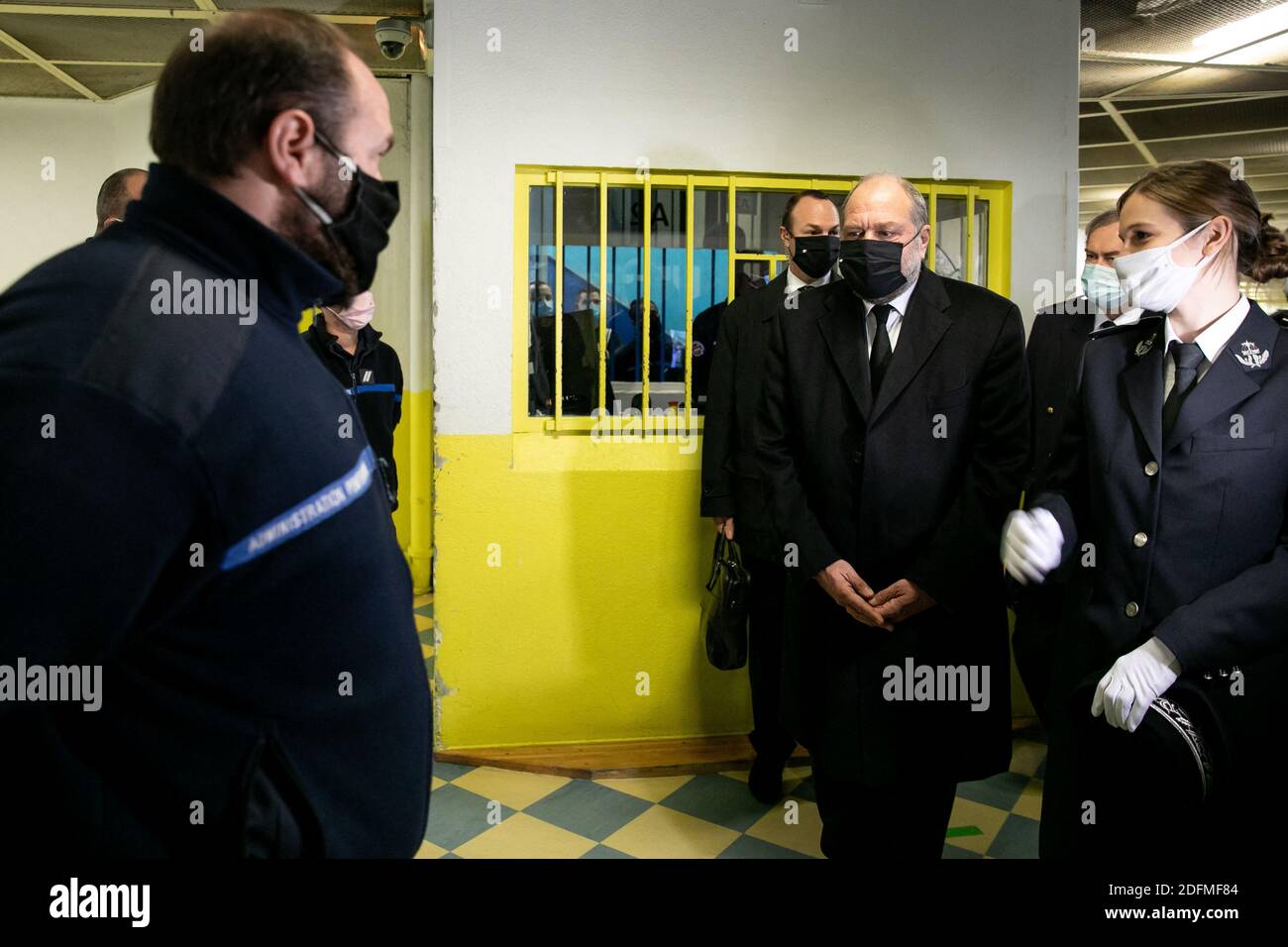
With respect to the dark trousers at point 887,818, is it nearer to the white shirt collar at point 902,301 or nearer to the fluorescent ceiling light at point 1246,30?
the white shirt collar at point 902,301

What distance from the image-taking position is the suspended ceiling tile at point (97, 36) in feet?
13.2

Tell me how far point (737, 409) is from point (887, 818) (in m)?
1.28

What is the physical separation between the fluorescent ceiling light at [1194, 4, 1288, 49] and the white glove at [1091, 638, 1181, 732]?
325 centimetres

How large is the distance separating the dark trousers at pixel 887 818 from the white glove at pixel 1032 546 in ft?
2.05

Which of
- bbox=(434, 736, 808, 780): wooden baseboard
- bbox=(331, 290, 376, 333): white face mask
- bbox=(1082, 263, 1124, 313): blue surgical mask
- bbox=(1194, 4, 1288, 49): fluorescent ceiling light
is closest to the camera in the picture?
bbox=(331, 290, 376, 333): white face mask

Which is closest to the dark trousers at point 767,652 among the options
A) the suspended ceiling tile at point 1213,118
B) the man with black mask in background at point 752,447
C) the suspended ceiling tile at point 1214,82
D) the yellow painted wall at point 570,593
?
the man with black mask in background at point 752,447

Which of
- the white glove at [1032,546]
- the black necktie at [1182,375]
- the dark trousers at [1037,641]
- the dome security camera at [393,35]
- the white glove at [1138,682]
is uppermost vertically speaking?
the dome security camera at [393,35]

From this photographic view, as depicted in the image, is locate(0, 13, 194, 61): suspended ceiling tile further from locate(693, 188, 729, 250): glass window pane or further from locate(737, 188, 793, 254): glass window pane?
locate(737, 188, 793, 254): glass window pane

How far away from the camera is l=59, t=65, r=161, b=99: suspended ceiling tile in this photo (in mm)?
4816

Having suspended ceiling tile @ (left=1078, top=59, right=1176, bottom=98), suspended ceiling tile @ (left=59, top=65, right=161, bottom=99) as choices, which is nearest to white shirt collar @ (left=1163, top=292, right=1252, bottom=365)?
suspended ceiling tile @ (left=1078, top=59, right=1176, bottom=98)

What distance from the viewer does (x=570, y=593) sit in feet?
10.2

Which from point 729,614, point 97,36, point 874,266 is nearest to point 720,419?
point 729,614
